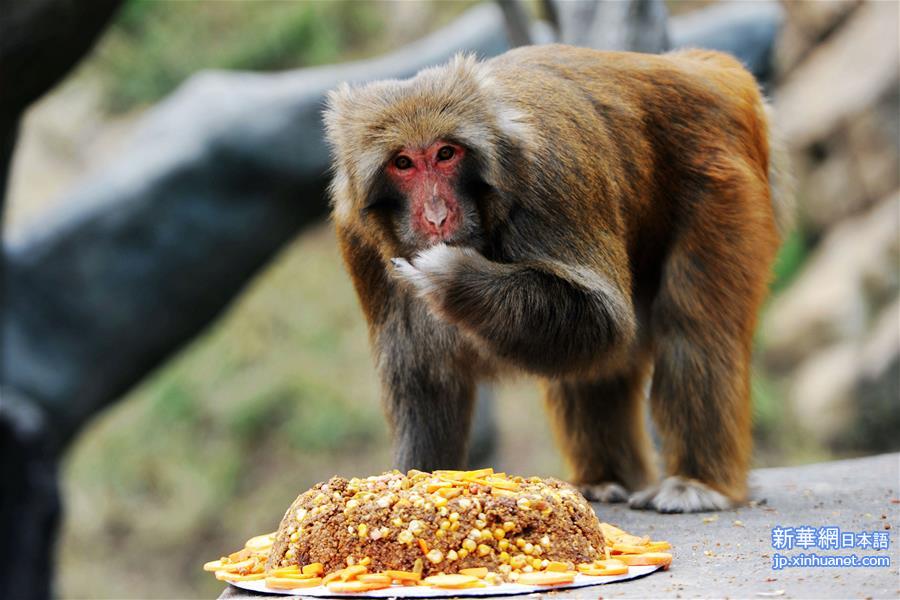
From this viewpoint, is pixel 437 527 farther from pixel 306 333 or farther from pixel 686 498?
pixel 306 333

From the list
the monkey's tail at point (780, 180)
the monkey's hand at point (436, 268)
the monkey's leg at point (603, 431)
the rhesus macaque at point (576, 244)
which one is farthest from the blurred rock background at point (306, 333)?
the monkey's hand at point (436, 268)

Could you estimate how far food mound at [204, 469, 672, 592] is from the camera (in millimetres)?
3861

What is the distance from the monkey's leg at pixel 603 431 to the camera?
5895 mm

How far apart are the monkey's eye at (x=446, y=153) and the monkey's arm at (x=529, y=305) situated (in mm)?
346

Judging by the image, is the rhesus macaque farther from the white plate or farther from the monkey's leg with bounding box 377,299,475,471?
the white plate

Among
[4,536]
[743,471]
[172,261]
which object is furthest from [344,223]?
[172,261]

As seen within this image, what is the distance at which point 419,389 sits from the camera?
17.0 ft

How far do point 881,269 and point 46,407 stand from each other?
28.9ft

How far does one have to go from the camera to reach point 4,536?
8.63 meters

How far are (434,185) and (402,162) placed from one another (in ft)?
0.56

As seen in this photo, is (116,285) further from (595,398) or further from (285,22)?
(285,22)

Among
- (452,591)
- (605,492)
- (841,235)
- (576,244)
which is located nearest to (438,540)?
(452,591)

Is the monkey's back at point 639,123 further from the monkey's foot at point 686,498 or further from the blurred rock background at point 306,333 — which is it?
the blurred rock background at point 306,333

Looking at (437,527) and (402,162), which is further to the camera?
(402,162)
